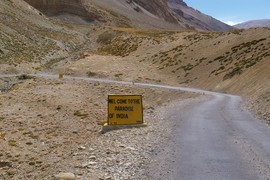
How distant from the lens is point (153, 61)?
60125 mm

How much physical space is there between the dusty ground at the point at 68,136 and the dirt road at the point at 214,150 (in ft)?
2.54

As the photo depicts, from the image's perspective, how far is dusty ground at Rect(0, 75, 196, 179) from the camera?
506 inches

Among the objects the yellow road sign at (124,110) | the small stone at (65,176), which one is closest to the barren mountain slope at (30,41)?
the yellow road sign at (124,110)

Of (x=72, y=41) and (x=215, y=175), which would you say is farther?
(x=72, y=41)

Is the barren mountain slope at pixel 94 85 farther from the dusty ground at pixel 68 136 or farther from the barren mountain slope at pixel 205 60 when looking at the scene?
the barren mountain slope at pixel 205 60

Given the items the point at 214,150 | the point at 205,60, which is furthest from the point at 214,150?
the point at 205,60

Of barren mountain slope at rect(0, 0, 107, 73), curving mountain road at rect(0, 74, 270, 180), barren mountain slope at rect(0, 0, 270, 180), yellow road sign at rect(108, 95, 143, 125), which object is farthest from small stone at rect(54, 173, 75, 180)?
barren mountain slope at rect(0, 0, 107, 73)

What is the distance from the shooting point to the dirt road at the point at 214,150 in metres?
11.6

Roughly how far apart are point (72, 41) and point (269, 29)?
138ft

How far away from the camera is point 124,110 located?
19.2 metres

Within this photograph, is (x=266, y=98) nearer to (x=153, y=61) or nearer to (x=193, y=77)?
(x=193, y=77)

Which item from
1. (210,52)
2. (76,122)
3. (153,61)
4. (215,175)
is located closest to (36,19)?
(153,61)

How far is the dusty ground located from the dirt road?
0.78 metres

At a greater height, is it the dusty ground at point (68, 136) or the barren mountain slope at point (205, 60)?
the barren mountain slope at point (205, 60)
